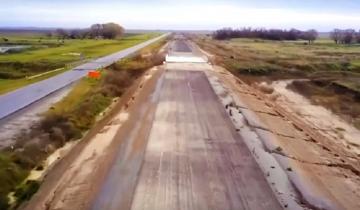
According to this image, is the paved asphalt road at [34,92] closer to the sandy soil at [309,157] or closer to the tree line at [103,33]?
the sandy soil at [309,157]

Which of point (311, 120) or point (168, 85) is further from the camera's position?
point (168, 85)

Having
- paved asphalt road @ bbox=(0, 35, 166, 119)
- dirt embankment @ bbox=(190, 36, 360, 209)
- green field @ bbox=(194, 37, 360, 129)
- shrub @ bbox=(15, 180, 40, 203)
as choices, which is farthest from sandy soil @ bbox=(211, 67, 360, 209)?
paved asphalt road @ bbox=(0, 35, 166, 119)

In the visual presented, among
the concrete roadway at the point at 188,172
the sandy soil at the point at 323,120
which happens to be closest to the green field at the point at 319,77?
the sandy soil at the point at 323,120

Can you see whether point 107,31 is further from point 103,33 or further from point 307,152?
point 307,152

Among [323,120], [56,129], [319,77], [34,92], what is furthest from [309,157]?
[319,77]

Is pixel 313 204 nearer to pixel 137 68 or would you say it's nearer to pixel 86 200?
pixel 86 200

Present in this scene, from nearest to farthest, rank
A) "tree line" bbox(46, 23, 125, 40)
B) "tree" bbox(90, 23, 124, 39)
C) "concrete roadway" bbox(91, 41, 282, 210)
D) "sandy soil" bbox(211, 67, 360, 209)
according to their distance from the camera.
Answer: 1. "concrete roadway" bbox(91, 41, 282, 210)
2. "sandy soil" bbox(211, 67, 360, 209)
3. "tree line" bbox(46, 23, 125, 40)
4. "tree" bbox(90, 23, 124, 39)

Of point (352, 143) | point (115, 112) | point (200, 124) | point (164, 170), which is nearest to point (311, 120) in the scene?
point (352, 143)

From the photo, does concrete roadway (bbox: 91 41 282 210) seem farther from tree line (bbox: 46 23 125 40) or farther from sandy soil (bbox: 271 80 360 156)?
tree line (bbox: 46 23 125 40)
